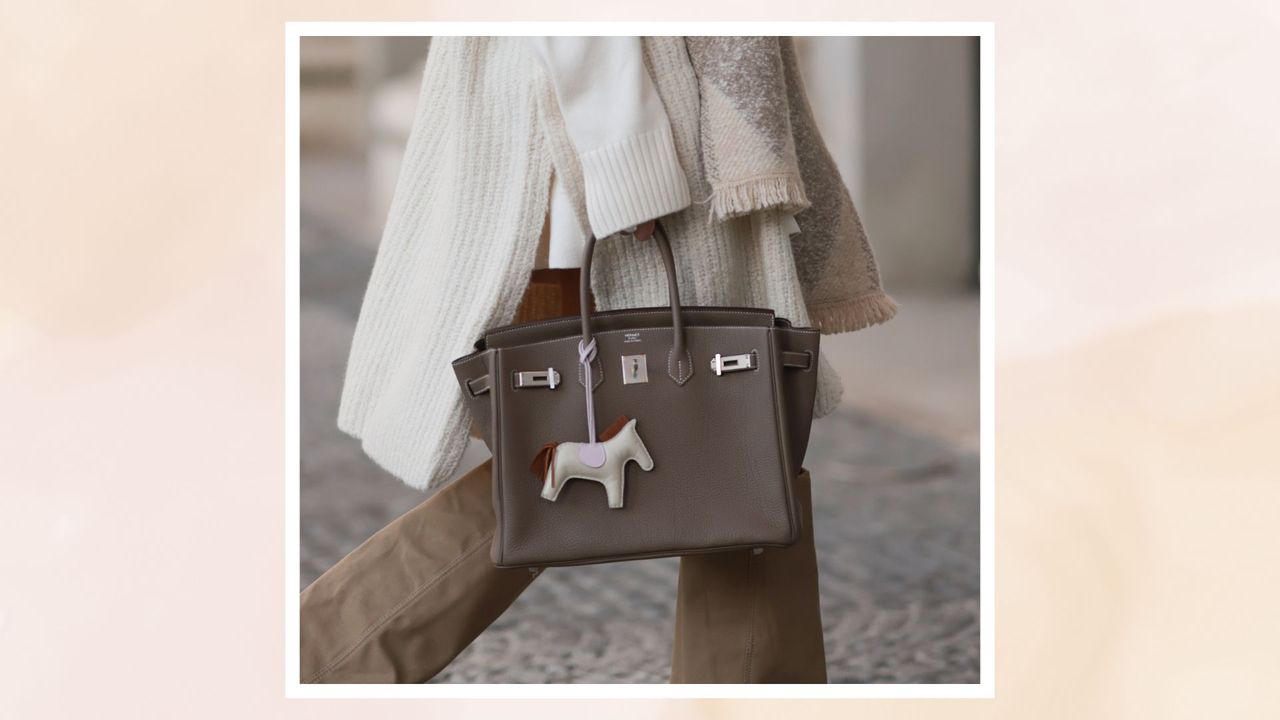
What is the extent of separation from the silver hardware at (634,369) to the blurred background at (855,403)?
4.59 feet

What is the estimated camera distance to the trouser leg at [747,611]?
1.66 meters

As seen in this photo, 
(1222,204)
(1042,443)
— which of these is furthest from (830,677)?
(1222,204)

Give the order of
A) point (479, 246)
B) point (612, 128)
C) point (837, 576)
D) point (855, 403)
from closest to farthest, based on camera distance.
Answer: point (612, 128)
point (479, 246)
point (837, 576)
point (855, 403)

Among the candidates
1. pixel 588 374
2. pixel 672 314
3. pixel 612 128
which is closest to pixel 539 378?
pixel 588 374

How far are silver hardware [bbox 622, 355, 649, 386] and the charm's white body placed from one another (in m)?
0.06

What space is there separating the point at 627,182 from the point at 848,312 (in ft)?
1.74

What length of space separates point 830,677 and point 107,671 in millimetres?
1634

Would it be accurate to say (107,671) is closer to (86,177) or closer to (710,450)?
(86,177)

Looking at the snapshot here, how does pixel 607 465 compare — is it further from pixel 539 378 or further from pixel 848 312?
pixel 848 312

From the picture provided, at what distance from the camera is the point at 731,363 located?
1455 mm

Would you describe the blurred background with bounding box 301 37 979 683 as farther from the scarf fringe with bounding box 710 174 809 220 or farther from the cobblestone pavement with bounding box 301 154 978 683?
the scarf fringe with bounding box 710 174 809 220

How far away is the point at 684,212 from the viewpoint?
150cm

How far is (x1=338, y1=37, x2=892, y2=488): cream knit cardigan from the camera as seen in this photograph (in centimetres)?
145

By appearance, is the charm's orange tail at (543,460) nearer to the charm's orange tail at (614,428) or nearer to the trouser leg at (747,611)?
the charm's orange tail at (614,428)
